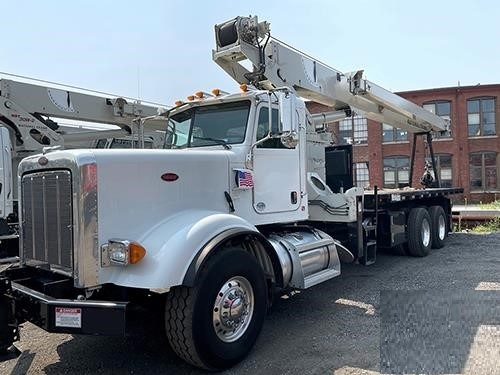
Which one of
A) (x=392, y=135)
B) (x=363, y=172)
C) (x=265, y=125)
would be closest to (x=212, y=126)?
(x=265, y=125)

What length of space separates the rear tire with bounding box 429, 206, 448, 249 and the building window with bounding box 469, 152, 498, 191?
69.3ft

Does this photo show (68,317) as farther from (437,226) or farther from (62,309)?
(437,226)

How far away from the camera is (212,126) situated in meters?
5.34

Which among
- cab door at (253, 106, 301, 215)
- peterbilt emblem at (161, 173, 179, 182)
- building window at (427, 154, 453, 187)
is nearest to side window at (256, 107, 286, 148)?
cab door at (253, 106, 301, 215)

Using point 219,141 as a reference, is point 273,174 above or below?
below

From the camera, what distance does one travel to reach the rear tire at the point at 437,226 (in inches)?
404

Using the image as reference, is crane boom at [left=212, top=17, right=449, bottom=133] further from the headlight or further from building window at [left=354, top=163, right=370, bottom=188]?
building window at [left=354, top=163, right=370, bottom=188]

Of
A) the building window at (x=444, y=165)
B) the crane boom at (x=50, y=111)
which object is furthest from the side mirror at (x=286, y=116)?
the building window at (x=444, y=165)

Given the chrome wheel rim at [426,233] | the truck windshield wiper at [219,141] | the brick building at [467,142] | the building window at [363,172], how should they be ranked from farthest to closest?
1. the building window at [363,172]
2. the brick building at [467,142]
3. the chrome wheel rim at [426,233]
4. the truck windshield wiper at [219,141]

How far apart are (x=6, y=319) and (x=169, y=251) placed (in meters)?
1.55

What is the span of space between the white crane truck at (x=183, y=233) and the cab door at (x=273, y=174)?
2 centimetres

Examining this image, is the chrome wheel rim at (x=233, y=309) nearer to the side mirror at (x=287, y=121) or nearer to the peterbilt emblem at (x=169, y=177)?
the peterbilt emblem at (x=169, y=177)

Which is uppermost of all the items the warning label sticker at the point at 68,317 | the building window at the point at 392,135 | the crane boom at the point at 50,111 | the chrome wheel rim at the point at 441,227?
the building window at the point at 392,135

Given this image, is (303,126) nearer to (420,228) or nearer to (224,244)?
(224,244)
